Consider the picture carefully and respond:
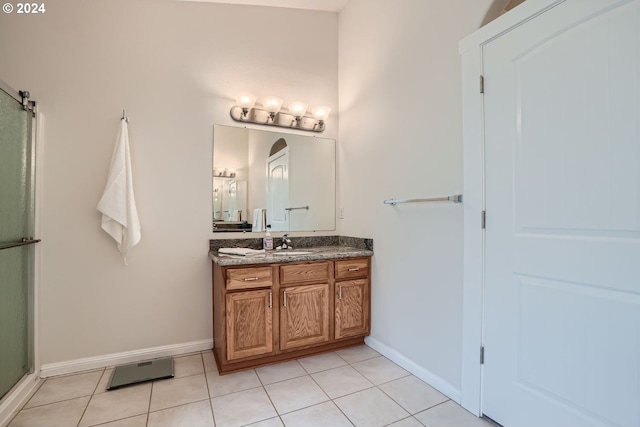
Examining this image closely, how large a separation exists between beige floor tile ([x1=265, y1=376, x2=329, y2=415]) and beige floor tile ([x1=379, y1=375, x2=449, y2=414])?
1.43 feet

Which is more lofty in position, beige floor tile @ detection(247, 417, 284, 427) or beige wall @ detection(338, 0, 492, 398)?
beige wall @ detection(338, 0, 492, 398)

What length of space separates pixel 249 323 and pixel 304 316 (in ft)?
1.41

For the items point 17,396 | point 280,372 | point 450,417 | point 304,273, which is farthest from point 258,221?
point 450,417

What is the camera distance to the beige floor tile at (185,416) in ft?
5.27

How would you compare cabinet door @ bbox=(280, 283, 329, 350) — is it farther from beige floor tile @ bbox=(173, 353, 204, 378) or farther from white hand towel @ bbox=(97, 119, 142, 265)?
white hand towel @ bbox=(97, 119, 142, 265)

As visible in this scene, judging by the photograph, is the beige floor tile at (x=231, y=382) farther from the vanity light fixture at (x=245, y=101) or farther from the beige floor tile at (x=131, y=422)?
the vanity light fixture at (x=245, y=101)

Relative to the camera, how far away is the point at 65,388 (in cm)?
195

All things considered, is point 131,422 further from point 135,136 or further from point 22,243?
point 135,136

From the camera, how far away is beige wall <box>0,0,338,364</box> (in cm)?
212

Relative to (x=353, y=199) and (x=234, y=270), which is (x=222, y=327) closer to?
(x=234, y=270)

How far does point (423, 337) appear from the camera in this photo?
2.04 meters

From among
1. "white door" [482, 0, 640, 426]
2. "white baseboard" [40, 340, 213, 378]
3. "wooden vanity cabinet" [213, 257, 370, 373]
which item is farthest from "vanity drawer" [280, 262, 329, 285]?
"white door" [482, 0, 640, 426]

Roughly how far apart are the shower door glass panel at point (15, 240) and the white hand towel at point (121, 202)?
0.42 m

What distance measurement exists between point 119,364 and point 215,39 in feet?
8.93
